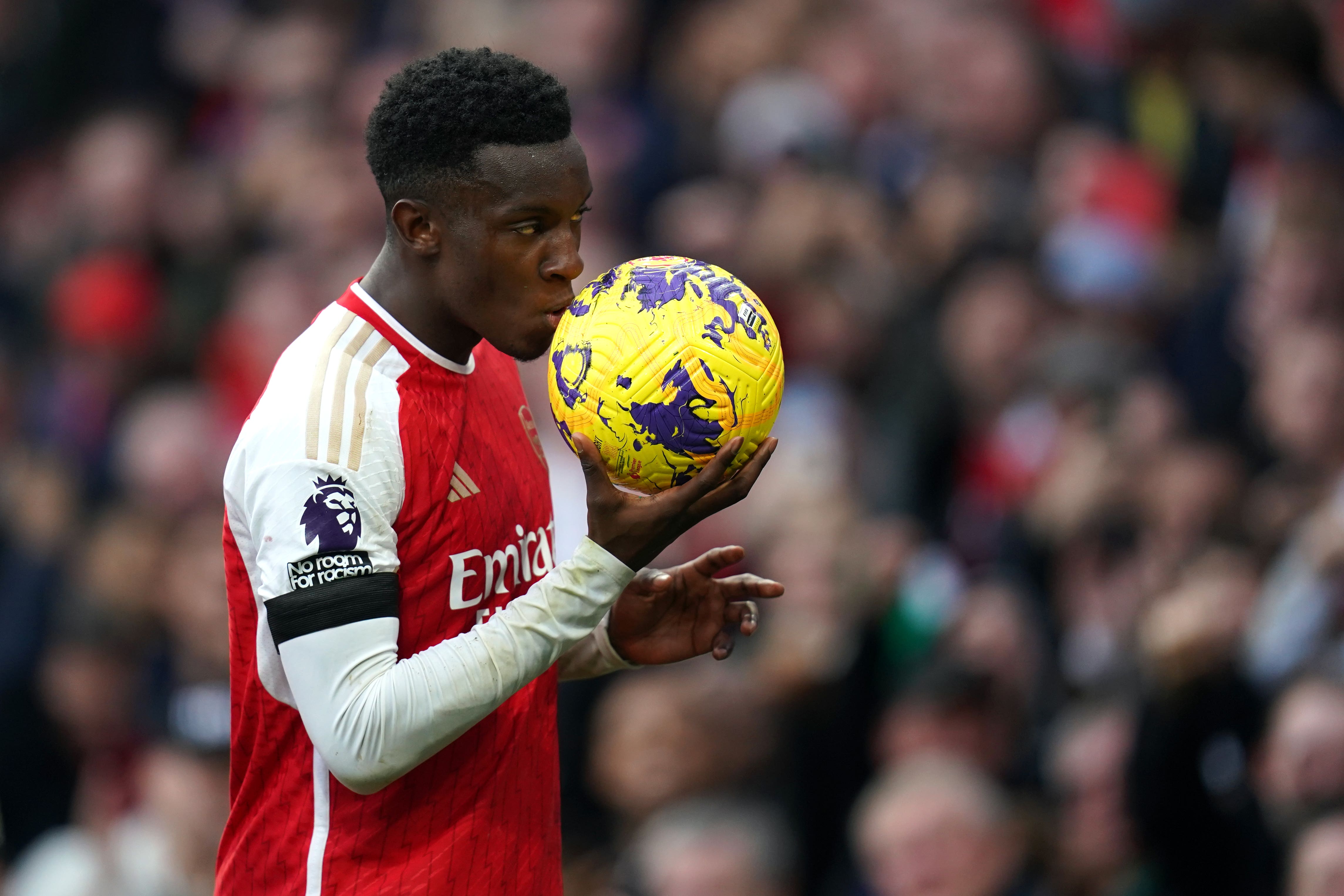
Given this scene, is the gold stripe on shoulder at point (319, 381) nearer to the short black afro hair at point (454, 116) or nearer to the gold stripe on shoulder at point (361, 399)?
the gold stripe on shoulder at point (361, 399)

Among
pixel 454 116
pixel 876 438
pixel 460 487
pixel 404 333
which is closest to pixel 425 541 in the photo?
pixel 460 487

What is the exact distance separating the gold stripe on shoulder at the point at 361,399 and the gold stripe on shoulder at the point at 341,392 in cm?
2

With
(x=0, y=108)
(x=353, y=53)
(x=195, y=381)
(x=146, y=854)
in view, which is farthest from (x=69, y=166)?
(x=146, y=854)

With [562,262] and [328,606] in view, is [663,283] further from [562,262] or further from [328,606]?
[328,606]

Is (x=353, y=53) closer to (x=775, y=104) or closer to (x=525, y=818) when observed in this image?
(x=775, y=104)

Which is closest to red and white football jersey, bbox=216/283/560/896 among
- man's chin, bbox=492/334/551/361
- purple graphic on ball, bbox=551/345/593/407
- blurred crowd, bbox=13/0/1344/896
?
man's chin, bbox=492/334/551/361

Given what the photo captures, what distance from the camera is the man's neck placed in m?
2.97

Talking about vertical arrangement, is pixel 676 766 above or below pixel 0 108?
below

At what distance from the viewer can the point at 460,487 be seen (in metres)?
2.94

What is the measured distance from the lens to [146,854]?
20.6ft

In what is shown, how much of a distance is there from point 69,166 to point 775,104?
516 cm

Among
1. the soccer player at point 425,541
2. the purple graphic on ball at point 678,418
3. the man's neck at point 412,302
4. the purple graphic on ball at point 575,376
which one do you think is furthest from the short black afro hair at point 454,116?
the purple graphic on ball at point 678,418

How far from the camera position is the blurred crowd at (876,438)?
4949 millimetres

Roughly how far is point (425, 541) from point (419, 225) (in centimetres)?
57
